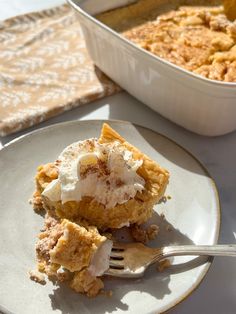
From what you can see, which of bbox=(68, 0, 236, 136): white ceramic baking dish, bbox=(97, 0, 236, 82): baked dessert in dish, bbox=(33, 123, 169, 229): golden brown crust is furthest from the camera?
bbox=(97, 0, 236, 82): baked dessert in dish

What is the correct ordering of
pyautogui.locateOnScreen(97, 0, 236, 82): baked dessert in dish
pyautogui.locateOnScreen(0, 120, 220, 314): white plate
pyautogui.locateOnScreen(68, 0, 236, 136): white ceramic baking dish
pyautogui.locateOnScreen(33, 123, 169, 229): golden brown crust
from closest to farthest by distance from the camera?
pyautogui.locateOnScreen(0, 120, 220, 314): white plate, pyautogui.locateOnScreen(33, 123, 169, 229): golden brown crust, pyautogui.locateOnScreen(68, 0, 236, 136): white ceramic baking dish, pyautogui.locateOnScreen(97, 0, 236, 82): baked dessert in dish

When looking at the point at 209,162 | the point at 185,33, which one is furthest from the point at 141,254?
the point at 185,33

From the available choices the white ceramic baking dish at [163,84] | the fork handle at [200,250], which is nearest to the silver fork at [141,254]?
the fork handle at [200,250]

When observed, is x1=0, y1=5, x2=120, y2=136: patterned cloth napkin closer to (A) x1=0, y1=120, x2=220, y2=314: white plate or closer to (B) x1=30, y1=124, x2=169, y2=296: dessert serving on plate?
(A) x1=0, y1=120, x2=220, y2=314: white plate

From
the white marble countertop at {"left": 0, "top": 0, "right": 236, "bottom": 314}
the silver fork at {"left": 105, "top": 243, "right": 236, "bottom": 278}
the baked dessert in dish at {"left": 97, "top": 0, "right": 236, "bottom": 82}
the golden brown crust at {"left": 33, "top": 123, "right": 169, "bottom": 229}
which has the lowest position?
the white marble countertop at {"left": 0, "top": 0, "right": 236, "bottom": 314}

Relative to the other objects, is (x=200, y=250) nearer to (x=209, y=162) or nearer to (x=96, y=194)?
(x=96, y=194)

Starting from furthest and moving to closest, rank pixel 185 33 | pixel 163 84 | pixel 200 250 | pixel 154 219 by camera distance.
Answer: pixel 185 33, pixel 163 84, pixel 154 219, pixel 200 250

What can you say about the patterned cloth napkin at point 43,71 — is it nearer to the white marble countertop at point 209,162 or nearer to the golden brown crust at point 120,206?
the white marble countertop at point 209,162

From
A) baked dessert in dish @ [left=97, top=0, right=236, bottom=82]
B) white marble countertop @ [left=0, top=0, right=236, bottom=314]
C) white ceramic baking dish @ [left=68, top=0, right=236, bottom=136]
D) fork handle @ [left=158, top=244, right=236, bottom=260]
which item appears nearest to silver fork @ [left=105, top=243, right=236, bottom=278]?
fork handle @ [left=158, top=244, right=236, bottom=260]
